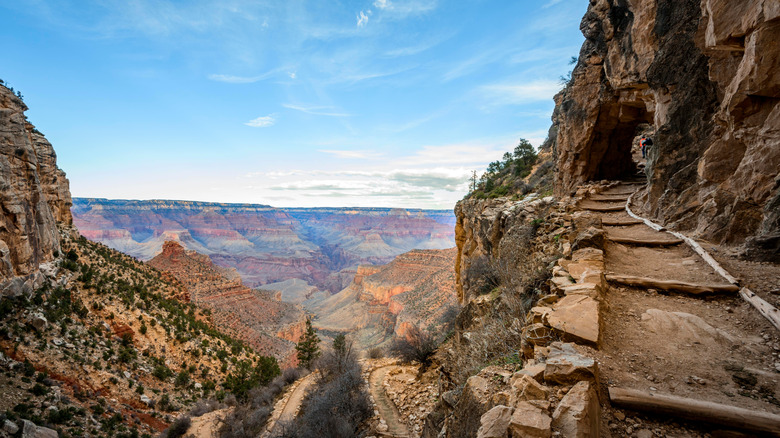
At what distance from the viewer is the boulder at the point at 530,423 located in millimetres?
2287

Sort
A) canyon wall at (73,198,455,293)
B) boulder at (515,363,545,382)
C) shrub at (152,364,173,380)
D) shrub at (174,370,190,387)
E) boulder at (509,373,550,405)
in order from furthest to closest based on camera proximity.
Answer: canyon wall at (73,198,455,293) < shrub at (174,370,190,387) < shrub at (152,364,173,380) < boulder at (515,363,545,382) < boulder at (509,373,550,405)

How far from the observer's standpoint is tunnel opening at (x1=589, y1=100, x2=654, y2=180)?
14445 millimetres

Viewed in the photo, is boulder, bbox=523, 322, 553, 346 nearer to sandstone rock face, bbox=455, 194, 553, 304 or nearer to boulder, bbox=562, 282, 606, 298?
boulder, bbox=562, 282, 606, 298

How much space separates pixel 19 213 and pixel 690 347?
95.0 feet

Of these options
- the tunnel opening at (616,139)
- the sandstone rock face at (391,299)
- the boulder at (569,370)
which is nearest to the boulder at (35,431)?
the boulder at (569,370)

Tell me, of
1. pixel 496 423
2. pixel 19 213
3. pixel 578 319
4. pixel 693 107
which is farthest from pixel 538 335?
pixel 19 213

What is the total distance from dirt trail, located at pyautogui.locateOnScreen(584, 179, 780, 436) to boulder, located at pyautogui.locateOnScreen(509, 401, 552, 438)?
2.09ft

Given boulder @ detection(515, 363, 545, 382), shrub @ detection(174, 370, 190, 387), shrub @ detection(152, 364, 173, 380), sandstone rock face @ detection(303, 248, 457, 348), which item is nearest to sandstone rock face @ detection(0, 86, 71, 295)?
shrub @ detection(152, 364, 173, 380)

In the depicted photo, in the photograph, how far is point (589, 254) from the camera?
20.0 feet

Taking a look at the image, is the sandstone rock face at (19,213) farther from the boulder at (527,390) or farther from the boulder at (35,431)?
the boulder at (527,390)

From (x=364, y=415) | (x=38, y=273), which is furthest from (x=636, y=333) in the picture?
(x=38, y=273)

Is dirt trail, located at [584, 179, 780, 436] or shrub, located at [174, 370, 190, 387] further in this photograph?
shrub, located at [174, 370, 190, 387]

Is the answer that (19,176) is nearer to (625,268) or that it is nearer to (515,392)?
(515,392)

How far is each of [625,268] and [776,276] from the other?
187 centimetres
